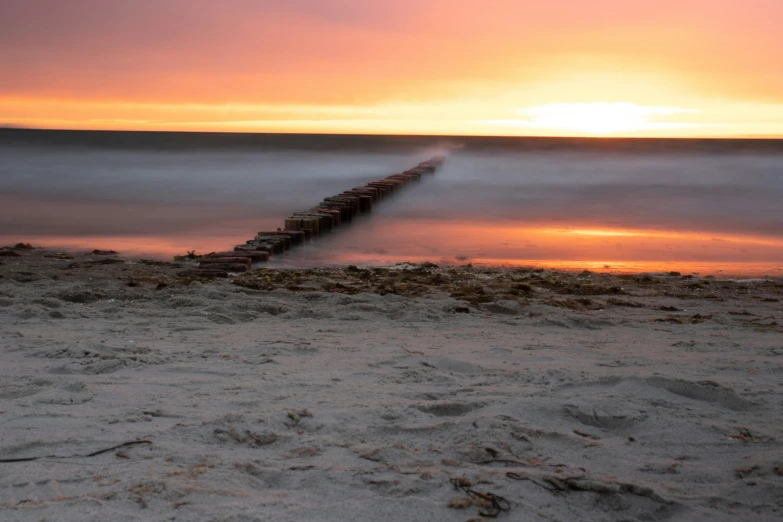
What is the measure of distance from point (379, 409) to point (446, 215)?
435 inches

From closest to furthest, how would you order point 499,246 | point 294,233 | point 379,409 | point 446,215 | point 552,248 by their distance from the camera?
1. point 379,409
2. point 294,233
3. point 552,248
4. point 499,246
5. point 446,215

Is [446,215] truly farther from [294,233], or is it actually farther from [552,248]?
[294,233]

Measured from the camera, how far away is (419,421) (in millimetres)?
2645

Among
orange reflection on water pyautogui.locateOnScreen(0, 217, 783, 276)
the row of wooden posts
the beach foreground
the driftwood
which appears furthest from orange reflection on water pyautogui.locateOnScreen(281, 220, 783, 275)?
the beach foreground

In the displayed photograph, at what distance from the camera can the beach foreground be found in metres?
2.07

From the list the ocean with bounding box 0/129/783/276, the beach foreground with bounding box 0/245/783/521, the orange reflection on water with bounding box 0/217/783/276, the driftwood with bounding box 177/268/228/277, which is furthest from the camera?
the ocean with bounding box 0/129/783/276

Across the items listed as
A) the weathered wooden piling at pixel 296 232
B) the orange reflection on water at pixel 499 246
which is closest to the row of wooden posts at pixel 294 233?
the weathered wooden piling at pixel 296 232

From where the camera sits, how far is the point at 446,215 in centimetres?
1367

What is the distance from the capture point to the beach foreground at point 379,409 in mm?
2074

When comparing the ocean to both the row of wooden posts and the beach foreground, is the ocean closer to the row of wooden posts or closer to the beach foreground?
the row of wooden posts

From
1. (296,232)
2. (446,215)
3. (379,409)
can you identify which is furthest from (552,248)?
(379,409)

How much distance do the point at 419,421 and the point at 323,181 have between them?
2043 cm

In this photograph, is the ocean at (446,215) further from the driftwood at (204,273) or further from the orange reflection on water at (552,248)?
the driftwood at (204,273)

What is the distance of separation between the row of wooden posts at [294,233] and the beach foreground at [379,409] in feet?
4.92
